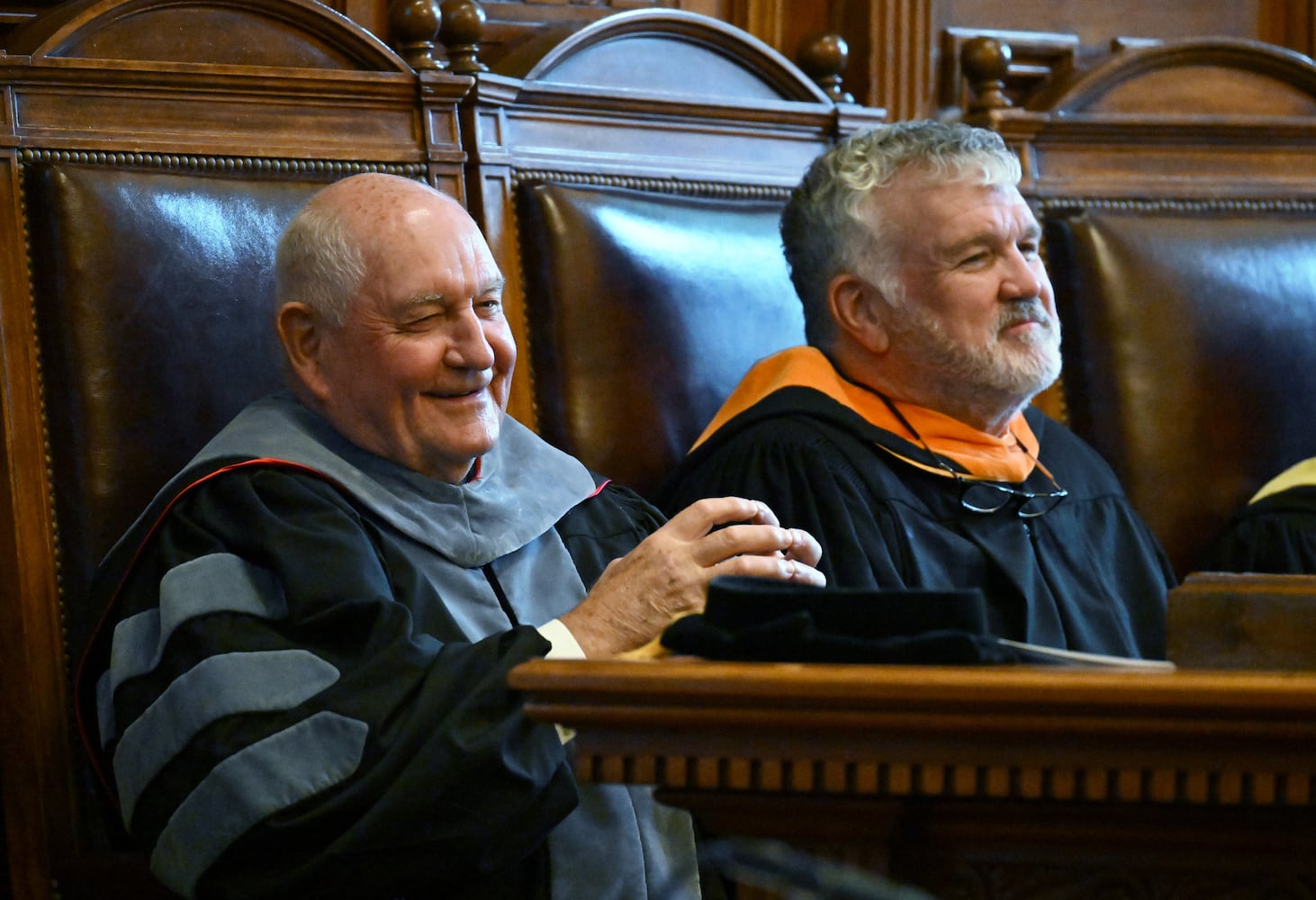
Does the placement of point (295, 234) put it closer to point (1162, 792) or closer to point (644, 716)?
point (644, 716)

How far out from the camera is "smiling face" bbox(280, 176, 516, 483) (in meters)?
2.15

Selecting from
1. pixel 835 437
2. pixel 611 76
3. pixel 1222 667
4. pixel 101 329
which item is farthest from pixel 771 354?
pixel 1222 667

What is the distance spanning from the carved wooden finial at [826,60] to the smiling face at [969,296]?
1.99 ft

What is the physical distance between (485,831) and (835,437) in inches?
41.7

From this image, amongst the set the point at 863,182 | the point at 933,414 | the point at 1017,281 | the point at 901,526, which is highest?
the point at 863,182

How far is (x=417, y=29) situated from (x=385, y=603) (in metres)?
1.22

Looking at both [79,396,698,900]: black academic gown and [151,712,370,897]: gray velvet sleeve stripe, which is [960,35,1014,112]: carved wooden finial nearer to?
[79,396,698,900]: black academic gown

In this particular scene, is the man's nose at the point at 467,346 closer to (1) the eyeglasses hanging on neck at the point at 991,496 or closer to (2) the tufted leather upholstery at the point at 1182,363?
(1) the eyeglasses hanging on neck at the point at 991,496

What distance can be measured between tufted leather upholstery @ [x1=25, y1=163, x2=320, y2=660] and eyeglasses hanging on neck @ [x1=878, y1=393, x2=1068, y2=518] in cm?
103

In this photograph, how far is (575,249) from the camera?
268cm

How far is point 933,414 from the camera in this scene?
268cm

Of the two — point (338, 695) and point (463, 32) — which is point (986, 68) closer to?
point (463, 32)

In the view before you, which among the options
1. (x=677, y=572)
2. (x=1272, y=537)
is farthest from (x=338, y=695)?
(x=1272, y=537)

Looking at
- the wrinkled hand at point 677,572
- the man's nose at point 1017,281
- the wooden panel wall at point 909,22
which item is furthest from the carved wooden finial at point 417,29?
the wrinkled hand at point 677,572
